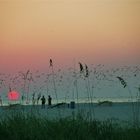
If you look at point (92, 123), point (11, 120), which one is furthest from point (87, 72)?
point (11, 120)

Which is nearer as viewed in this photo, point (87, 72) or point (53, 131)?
point (53, 131)

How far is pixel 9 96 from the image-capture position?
1037 centimetres

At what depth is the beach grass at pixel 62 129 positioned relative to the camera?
8.15 meters

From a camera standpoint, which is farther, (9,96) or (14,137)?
(9,96)

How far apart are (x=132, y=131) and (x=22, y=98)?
286cm

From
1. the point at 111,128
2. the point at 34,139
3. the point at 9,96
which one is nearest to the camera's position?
the point at 34,139

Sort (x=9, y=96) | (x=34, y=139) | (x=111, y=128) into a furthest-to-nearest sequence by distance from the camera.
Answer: (x=9, y=96) < (x=111, y=128) < (x=34, y=139)

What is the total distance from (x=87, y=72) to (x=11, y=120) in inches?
62.4

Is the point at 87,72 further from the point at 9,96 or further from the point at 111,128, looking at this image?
the point at 9,96

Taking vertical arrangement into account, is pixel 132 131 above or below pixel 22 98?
below

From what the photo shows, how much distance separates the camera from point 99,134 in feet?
27.6

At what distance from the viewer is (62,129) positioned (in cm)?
834

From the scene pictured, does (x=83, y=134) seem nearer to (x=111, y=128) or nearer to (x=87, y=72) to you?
(x=111, y=128)

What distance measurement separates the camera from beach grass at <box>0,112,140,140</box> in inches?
321
